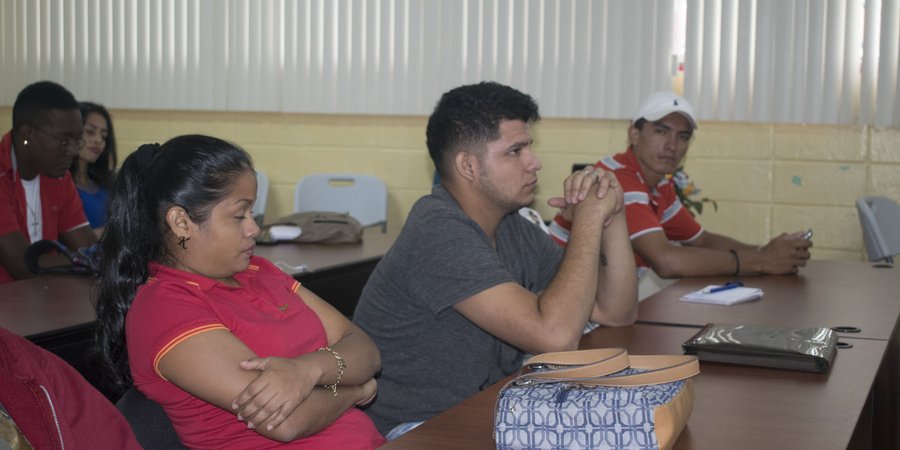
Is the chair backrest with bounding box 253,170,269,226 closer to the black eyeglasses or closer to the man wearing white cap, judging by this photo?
the black eyeglasses

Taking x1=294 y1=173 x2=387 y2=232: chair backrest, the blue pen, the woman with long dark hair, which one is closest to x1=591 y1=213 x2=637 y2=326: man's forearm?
the blue pen

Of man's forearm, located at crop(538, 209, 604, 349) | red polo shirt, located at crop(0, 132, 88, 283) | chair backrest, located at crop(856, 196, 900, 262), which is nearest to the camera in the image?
man's forearm, located at crop(538, 209, 604, 349)

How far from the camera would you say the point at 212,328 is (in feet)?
5.08

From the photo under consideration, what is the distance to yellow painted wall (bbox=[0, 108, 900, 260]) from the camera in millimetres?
4691

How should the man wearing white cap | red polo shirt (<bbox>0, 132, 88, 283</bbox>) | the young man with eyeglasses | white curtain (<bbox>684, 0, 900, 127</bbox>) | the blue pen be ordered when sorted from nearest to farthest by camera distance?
1. the blue pen
2. the man wearing white cap
3. red polo shirt (<bbox>0, 132, 88, 283</bbox>)
4. the young man with eyeglasses
5. white curtain (<bbox>684, 0, 900, 127</bbox>)

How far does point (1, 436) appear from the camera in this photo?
128 cm

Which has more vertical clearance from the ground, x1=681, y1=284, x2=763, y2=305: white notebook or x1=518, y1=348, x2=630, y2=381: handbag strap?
x1=518, y1=348, x2=630, y2=381: handbag strap

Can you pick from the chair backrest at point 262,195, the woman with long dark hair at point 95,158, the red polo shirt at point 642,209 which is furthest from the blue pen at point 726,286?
the chair backrest at point 262,195

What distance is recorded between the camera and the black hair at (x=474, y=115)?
2125 millimetres

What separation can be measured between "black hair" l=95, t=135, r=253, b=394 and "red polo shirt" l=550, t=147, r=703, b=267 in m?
1.36

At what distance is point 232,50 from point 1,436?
4.58 m

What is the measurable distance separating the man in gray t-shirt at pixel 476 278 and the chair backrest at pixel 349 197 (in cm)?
304

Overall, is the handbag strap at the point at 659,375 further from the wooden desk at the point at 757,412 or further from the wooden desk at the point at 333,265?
the wooden desk at the point at 333,265

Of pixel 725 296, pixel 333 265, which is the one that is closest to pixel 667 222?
pixel 725 296
